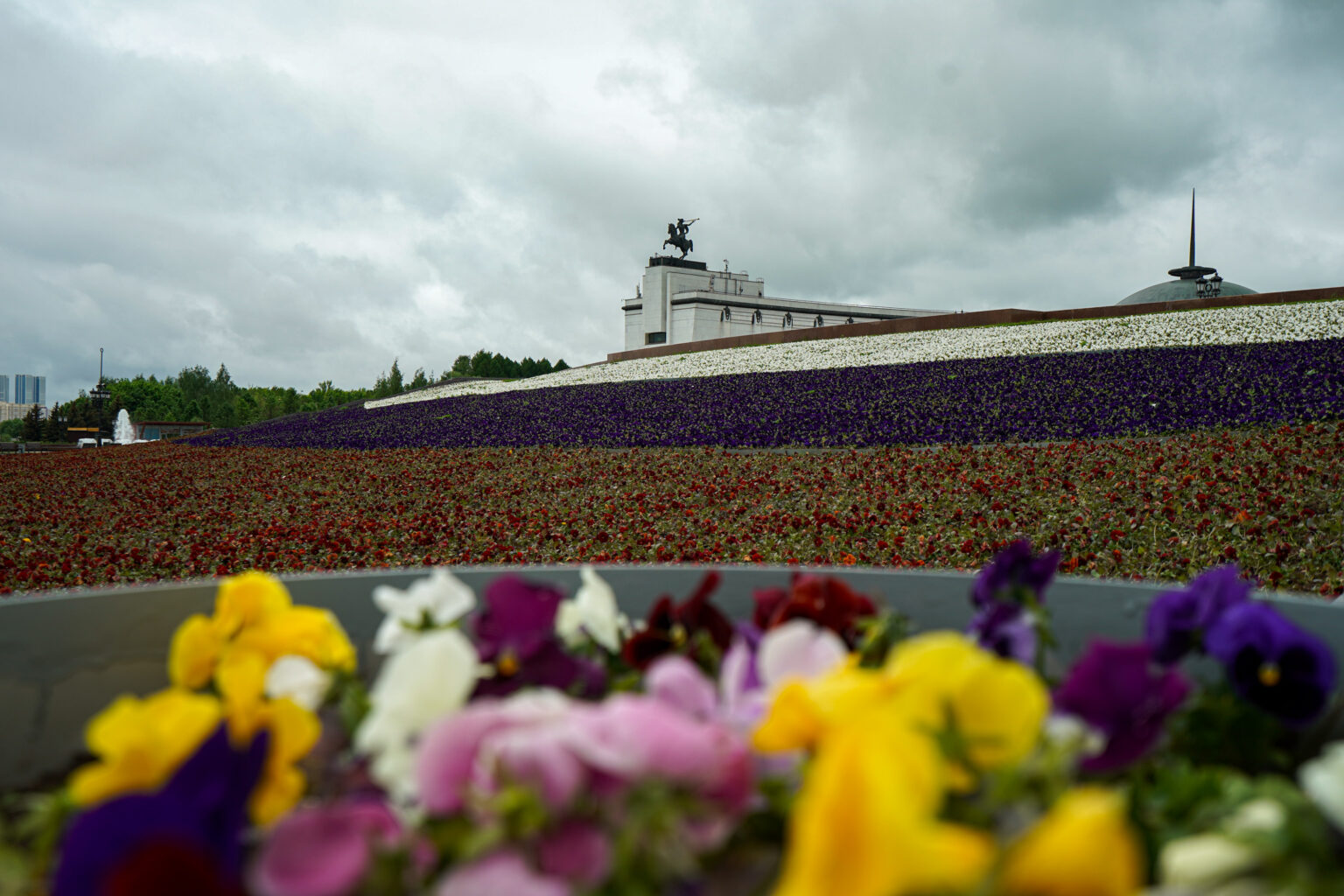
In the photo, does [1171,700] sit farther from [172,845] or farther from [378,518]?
[378,518]

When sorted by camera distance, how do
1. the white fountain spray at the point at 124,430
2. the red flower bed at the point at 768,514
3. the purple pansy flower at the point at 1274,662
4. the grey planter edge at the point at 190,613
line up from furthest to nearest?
the white fountain spray at the point at 124,430 < the red flower bed at the point at 768,514 < the grey planter edge at the point at 190,613 < the purple pansy flower at the point at 1274,662

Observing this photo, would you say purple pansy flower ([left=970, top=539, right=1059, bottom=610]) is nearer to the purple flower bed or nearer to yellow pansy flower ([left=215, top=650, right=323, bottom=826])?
yellow pansy flower ([left=215, top=650, right=323, bottom=826])

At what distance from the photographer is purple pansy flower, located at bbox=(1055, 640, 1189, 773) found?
1.92 feet

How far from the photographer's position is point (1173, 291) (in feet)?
98.7

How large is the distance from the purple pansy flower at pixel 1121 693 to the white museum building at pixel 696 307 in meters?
37.8

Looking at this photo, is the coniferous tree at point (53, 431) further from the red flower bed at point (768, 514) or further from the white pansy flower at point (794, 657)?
the white pansy flower at point (794, 657)

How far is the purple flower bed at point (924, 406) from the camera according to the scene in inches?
355

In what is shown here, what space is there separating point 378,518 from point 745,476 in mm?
3218

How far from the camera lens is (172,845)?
0.35 m

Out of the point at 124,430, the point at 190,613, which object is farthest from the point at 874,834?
the point at 124,430

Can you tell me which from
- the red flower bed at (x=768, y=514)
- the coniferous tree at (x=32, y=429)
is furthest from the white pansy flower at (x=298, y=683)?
the coniferous tree at (x=32, y=429)

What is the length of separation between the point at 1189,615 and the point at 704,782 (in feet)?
1.89

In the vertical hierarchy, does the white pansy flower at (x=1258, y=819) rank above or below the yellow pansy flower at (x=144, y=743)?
below

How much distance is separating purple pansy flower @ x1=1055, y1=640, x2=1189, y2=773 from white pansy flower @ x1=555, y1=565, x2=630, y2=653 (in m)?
0.39
